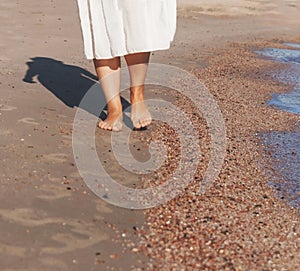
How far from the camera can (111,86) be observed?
4.88m

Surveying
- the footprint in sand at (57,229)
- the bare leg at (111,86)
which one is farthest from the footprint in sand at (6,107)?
the footprint in sand at (57,229)

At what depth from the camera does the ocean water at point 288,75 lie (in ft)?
22.3

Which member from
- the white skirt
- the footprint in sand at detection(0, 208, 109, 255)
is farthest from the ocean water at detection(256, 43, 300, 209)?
the footprint in sand at detection(0, 208, 109, 255)

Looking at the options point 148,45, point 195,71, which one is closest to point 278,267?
point 148,45

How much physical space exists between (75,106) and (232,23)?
30.4 ft

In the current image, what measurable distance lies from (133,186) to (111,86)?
4.05 feet

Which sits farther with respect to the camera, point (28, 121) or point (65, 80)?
point (65, 80)

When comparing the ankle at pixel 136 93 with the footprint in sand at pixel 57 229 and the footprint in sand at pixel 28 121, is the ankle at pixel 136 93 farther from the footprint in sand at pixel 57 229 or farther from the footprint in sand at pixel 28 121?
the footprint in sand at pixel 57 229

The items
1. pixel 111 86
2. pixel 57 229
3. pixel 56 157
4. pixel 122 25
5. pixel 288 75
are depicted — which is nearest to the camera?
pixel 57 229

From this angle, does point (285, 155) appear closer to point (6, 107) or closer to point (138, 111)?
point (138, 111)

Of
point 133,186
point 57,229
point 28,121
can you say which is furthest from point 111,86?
point 57,229

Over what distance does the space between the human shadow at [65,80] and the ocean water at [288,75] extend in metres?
1.91

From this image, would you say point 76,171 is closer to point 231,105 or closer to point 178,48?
point 231,105

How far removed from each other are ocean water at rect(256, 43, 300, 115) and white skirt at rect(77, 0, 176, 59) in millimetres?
2362
